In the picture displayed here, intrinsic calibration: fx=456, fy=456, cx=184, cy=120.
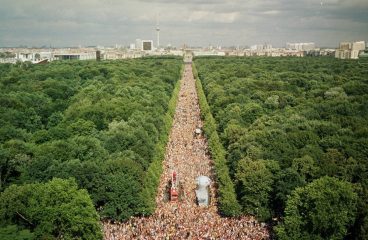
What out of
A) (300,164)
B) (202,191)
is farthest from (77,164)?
(300,164)

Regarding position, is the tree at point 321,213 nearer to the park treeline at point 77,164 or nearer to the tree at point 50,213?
the park treeline at point 77,164

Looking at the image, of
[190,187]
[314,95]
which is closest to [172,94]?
[314,95]

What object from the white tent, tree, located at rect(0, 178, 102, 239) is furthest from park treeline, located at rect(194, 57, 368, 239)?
tree, located at rect(0, 178, 102, 239)

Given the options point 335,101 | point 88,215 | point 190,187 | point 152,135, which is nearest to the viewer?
point 88,215

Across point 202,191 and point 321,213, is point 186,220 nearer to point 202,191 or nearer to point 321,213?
point 202,191

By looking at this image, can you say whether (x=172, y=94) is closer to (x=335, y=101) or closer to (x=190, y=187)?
(x=335, y=101)

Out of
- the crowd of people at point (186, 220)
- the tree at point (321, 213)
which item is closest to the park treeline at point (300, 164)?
the tree at point (321, 213)
